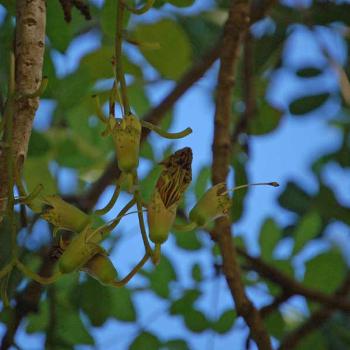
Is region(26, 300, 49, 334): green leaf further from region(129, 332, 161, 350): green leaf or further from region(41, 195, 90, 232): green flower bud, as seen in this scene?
region(41, 195, 90, 232): green flower bud

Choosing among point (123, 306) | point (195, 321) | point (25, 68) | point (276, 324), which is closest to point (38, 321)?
point (123, 306)

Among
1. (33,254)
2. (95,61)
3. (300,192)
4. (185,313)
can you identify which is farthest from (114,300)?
(300,192)

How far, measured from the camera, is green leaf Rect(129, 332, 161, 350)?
1256mm

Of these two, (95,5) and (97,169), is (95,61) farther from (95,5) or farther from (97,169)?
(97,169)

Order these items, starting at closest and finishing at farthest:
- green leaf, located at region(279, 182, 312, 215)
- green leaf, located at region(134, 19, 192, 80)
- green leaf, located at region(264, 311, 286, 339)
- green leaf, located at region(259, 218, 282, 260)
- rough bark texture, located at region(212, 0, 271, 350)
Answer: rough bark texture, located at region(212, 0, 271, 350)
green leaf, located at region(134, 19, 192, 80)
green leaf, located at region(264, 311, 286, 339)
green leaf, located at region(259, 218, 282, 260)
green leaf, located at region(279, 182, 312, 215)

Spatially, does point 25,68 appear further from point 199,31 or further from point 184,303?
point 199,31

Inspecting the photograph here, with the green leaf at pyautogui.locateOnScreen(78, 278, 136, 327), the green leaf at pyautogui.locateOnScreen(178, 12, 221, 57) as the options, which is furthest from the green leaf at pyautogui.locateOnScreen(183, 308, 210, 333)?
the green leaf at pyautogui.locateOnScreen(178, 12, 221, 57)

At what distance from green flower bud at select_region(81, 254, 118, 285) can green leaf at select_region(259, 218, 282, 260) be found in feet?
2.74

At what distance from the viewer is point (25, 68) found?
675 millimetres

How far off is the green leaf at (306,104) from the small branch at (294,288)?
1.06 feet

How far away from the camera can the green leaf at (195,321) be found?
137 cm

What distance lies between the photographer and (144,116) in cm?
138

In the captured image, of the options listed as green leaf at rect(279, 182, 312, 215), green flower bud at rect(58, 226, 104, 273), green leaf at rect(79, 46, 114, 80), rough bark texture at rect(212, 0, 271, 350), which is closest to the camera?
green flower bud at rect(58, 226, 104, 273)

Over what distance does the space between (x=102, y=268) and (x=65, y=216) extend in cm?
5
